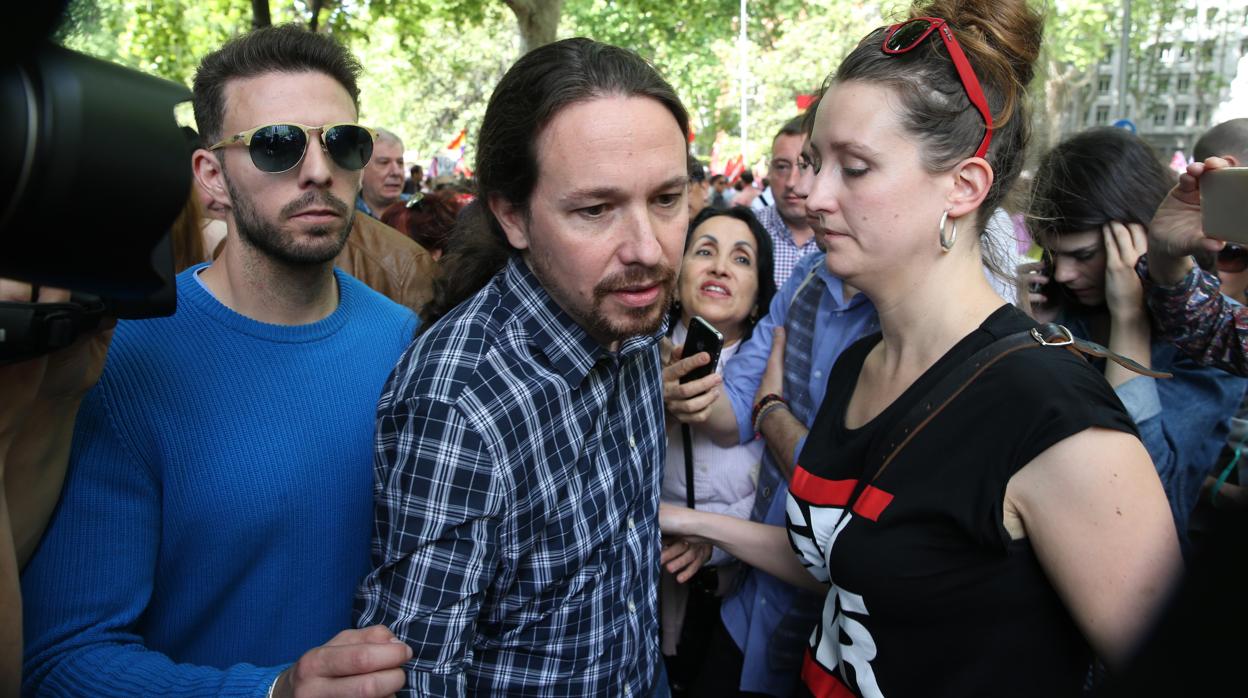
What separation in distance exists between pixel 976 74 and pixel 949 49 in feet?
0.27

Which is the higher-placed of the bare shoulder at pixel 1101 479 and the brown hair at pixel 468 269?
the brown hair at pixel 468 269

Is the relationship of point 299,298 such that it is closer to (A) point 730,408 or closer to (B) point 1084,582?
(A) point 730,408

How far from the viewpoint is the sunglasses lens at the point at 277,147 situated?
191 centimetres

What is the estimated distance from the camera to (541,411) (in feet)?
5.27

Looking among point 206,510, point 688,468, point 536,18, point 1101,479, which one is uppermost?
point 536,18

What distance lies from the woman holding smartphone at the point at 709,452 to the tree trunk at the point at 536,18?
27.1 feet

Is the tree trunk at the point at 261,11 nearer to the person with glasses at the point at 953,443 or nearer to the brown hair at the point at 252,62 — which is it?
the brown hair at the point at 252,62

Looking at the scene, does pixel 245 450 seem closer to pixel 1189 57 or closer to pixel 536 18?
pixel 536 18

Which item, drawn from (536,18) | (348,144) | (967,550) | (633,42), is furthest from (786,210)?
(633,42)

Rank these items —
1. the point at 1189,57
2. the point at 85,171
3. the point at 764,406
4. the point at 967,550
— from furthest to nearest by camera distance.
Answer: the point at 1189,57
the point at 764,406
the point at 967,550
the point at 85,171

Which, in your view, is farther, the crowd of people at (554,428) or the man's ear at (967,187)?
the man's ear at (967,187)

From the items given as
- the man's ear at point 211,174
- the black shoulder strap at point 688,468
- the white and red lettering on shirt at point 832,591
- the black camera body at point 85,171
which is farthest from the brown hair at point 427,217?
the black camera body at point 85,171

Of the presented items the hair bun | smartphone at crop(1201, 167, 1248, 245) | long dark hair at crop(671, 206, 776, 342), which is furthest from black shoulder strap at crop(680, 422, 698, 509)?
smartphone at crop(1201, 167, 1248, 245)

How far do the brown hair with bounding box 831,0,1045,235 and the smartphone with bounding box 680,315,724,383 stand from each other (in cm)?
87
